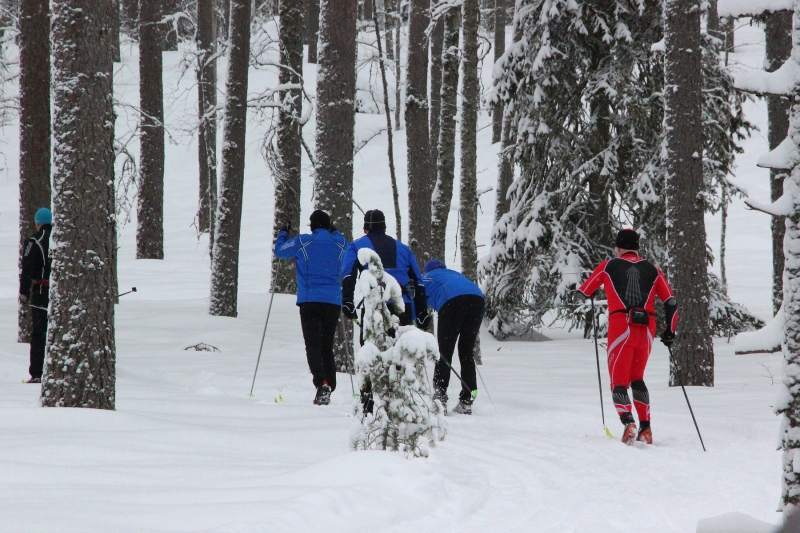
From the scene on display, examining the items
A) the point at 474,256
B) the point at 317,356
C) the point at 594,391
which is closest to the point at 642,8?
the point at 474,256

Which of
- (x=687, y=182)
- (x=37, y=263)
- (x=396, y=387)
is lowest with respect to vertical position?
(x=396, y=387)

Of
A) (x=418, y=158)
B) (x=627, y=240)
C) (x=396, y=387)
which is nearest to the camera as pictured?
(x=396, y=387)

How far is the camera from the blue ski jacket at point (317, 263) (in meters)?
7.95

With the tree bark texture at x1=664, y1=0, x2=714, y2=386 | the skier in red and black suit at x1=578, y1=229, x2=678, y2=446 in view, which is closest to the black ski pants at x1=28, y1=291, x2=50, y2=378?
the skier in red and black suit at x1=578, y1=229, x2=678, y2=446

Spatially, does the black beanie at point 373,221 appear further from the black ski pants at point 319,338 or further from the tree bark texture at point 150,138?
the tree bark texture at point 150,138

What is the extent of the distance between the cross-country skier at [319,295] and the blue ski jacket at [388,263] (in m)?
0.67

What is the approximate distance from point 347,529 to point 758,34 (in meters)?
58.4

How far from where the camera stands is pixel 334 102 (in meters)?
9.41

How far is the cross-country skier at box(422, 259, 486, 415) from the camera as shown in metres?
7.70

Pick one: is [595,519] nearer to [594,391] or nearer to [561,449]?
[561,449]

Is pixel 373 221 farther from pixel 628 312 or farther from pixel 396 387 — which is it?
pixel 396 387

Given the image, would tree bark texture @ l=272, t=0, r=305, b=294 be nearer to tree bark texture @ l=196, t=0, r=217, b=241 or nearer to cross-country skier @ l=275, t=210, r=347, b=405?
tree bark texture @ l=196, t=0, r=217, b=241

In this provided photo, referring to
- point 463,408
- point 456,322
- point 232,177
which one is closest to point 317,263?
point 456,322

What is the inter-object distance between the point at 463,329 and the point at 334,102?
11.4 ft
